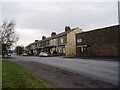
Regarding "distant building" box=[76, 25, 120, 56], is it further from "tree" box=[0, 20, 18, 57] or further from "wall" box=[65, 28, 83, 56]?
"tree" box=[0, 20, 18, 57]

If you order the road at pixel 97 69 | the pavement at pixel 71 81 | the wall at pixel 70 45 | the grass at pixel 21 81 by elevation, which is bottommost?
the road at pixel 97 69

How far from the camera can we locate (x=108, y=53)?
1304 inches

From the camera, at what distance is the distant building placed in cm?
3186

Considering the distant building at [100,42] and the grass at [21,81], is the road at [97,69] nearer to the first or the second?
the grass at [21,81]

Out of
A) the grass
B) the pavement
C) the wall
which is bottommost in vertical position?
the pavement

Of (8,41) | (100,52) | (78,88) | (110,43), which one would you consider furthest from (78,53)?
(78,88)

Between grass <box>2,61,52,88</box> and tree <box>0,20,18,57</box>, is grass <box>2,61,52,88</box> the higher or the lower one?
the lower one

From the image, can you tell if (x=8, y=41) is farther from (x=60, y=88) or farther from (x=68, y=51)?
(x=60, y=88)

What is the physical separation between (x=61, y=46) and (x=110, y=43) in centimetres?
2497

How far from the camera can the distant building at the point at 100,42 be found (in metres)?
31.9

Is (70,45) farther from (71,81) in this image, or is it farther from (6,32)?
(71,81)

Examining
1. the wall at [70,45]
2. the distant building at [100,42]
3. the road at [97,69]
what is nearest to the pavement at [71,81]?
the road at [97,69]

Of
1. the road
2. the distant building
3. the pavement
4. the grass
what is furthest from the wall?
the grass

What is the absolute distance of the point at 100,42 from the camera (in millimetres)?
36000
